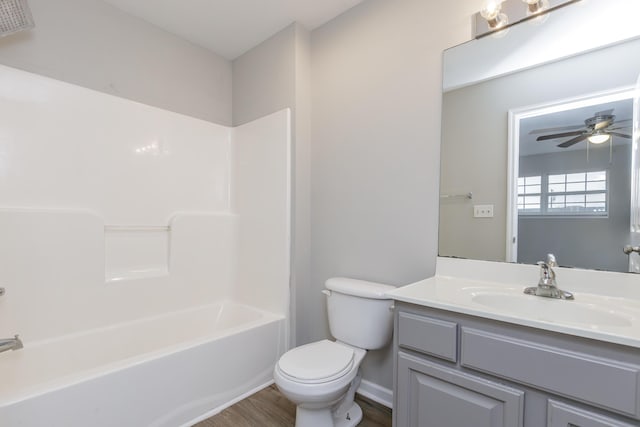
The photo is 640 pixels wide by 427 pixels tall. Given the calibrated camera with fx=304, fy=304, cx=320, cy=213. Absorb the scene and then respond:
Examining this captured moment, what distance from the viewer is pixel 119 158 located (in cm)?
206

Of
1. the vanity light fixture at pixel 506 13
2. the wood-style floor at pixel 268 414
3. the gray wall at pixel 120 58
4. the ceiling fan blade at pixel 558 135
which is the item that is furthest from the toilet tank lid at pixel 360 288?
the gray wall at pixel 120 58

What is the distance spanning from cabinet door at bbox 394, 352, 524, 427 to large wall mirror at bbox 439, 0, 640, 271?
2.09ft

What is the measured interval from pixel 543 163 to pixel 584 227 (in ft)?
1.06

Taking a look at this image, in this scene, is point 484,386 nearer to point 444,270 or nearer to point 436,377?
point 436,377

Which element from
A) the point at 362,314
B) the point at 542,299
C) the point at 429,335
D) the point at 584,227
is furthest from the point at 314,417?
the point at 584,227

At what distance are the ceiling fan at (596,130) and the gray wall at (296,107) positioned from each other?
150 cm

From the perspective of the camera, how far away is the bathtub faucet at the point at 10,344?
4.94ft

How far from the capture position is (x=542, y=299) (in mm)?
1242

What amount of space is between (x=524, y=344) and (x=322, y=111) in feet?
5.98

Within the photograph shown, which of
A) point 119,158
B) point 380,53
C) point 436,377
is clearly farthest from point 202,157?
point 436,377

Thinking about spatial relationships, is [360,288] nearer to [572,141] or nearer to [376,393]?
[376,393]

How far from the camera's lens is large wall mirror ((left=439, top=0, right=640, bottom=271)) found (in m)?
1.23

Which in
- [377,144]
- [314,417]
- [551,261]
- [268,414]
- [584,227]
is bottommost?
[268,414]

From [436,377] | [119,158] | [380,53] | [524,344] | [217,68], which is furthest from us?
[217,68]
